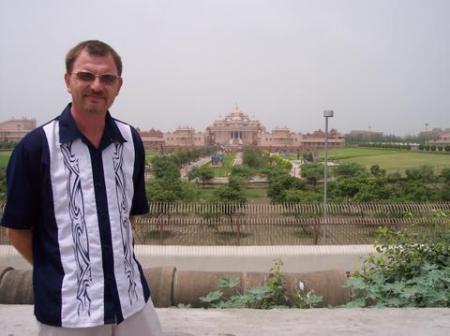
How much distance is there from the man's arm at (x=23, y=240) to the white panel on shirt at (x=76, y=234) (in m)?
0.14

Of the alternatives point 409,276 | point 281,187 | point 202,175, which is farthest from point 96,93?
point 202,175

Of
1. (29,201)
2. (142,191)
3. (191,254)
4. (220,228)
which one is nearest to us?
(29,201)

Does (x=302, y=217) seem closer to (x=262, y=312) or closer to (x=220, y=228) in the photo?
(x=220, y=228)

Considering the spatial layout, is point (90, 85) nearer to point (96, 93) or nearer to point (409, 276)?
point (96, 93)

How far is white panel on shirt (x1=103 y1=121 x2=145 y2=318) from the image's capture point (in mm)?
1428

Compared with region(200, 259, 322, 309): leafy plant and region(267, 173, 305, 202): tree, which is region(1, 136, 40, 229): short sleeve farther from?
region(267, 173, 305, 202): tree

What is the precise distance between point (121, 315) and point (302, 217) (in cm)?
929

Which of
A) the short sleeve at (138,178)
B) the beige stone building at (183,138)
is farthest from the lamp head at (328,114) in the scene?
the beige stone building at (183,138)

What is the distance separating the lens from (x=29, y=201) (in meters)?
1.34

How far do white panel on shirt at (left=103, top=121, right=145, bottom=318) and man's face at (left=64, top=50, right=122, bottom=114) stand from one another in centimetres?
16

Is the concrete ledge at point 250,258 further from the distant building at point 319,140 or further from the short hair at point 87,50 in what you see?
the distant building at point 319,140

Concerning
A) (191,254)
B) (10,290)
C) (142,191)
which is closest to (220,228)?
(191,254)

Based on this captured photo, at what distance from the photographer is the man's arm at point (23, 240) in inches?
54.6

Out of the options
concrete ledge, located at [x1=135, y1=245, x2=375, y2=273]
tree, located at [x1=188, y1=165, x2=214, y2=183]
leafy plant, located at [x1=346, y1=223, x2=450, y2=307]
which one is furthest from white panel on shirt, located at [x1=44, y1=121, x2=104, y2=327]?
tree, located at [x1=188, y1=165, x2=214, y2=183]
